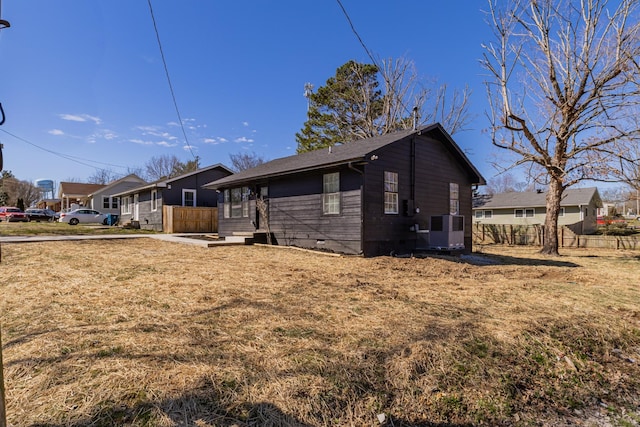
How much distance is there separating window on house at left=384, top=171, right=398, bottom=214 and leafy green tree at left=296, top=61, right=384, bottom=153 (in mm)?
14221

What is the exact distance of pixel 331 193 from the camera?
11.6m

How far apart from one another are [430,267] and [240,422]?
7461mm

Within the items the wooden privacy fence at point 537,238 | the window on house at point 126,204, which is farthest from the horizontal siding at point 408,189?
the window on house at point 126,204

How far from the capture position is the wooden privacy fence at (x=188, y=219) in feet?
66.8

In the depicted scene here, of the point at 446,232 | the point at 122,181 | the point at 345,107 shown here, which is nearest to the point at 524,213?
the point at 345,107

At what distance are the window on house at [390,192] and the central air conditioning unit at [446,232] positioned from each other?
4.81ft

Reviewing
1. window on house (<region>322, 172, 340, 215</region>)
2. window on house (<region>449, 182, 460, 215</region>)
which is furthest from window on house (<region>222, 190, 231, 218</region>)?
window on house (<region>449, 182, 460, 215</region>)

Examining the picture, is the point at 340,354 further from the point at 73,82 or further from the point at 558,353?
the point at 73,82

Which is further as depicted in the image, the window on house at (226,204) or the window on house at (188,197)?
the window on house at (188,197)

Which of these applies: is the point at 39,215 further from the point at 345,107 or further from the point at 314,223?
the point at 314,223

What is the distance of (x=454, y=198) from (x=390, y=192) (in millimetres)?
4582

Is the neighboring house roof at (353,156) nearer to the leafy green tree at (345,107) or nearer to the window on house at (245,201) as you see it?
the window on house at (245,201)

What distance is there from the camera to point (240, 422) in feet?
7.22

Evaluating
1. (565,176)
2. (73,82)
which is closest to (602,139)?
(565,176)
